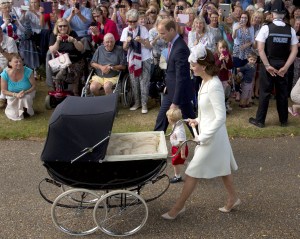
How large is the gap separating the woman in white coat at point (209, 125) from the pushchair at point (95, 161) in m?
0.35

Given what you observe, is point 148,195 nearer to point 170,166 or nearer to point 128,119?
point 170,166

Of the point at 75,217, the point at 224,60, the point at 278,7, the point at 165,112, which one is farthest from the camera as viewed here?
the point at 224,60

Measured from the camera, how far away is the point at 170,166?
5.67m

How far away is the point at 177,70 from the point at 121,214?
1.79 m

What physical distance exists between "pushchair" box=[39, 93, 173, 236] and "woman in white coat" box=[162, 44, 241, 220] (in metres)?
0.35

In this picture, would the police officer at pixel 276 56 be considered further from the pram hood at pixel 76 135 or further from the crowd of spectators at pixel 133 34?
the pram hood at pixel 76 135

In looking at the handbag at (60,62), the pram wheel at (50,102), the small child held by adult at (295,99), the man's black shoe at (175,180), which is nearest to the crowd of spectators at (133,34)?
the handbag at (60,62)

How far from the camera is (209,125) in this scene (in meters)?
4.11

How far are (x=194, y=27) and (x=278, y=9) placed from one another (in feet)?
4.89

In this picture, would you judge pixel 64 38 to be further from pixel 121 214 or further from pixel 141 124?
pixel 121 214

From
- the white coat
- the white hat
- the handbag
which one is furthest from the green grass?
the white hat

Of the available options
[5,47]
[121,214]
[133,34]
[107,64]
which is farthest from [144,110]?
[121,214]

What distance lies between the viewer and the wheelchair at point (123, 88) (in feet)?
24.8

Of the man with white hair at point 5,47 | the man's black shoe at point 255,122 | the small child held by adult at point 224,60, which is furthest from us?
the man with white hair at point 5,47
